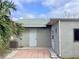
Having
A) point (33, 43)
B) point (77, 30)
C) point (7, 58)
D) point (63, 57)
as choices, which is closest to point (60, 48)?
point (63, 57)

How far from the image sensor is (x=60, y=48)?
57.8 ft

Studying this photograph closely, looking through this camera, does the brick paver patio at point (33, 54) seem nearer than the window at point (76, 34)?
No

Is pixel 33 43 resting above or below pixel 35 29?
below

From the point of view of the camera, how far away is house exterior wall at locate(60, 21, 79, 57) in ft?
57.6

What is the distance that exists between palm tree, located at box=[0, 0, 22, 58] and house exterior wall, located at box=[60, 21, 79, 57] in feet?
27.3

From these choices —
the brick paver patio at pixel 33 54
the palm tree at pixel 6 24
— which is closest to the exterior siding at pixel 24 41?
the brick paver patio at pixel 33 54

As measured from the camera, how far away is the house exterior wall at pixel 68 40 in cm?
1756

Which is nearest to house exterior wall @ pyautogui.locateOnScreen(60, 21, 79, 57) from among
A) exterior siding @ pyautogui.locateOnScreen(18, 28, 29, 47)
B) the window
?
the window

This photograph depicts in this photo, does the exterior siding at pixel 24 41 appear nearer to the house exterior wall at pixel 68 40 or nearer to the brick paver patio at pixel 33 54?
the brick paver patio at pixel 33 54

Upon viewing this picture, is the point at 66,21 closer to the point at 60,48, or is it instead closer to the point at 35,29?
the point at 60,48

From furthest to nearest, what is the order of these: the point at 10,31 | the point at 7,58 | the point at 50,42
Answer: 1. the point at 50,42
2. the point at 7,58
3. the point at 10,31

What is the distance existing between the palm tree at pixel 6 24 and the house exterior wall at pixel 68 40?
27.3 ft

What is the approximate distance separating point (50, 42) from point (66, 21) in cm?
1016

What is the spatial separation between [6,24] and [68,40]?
30.9 feet
